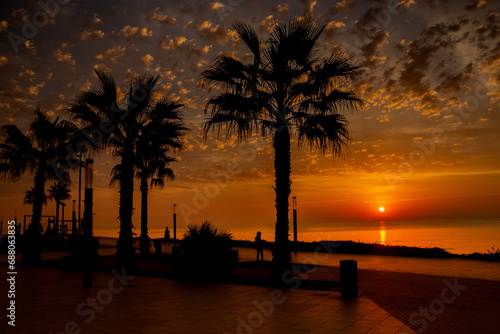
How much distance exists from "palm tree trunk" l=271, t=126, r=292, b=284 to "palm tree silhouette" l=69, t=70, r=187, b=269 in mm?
6310

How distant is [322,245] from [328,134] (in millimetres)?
17104

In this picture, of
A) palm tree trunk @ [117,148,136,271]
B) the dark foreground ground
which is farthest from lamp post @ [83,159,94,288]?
palm tree trunk @ [117,148,136,271]

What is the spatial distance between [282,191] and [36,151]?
14302mm

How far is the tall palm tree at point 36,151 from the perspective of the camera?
67.3 ft

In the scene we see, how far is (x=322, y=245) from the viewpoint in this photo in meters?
29.1

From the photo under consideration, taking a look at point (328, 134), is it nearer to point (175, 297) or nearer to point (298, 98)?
point (298, 98)

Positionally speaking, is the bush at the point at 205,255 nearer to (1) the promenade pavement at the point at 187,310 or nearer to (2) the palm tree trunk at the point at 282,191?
(1) the promenade pavement at the point at 187,310

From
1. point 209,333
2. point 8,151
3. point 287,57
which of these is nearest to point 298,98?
point 287,57

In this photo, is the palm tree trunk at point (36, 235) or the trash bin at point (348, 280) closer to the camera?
the trash bin at point (348, 280)

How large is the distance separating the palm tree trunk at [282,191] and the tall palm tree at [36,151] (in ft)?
40.5

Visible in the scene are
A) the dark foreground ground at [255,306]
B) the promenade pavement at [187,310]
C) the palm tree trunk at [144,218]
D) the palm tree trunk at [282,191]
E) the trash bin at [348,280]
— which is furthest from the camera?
the palm tree trunk at [144,218]

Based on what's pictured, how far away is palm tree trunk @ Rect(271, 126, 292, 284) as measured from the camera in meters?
13.5

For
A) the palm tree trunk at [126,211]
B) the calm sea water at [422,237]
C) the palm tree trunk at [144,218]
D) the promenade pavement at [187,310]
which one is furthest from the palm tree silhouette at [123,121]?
the calm sea water at [422,237]

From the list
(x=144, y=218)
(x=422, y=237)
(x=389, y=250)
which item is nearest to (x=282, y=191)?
(x=389, y=250)
